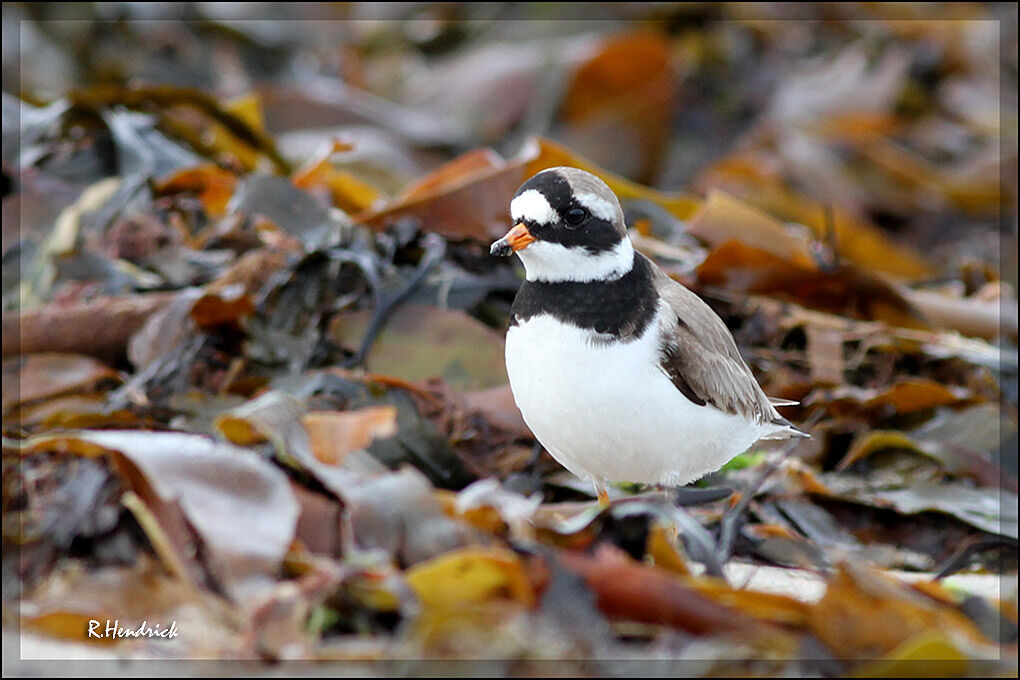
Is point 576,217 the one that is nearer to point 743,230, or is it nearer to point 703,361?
point 703,361

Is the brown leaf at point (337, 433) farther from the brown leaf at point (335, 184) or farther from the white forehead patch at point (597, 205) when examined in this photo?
the brown leaf at point (335, 184)

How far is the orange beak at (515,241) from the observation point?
7.20ft

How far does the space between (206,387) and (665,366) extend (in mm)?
1233

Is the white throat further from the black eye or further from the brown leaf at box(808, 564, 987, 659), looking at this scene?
the brown leaf at box(808, 564, 987, 659)

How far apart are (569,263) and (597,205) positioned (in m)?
0.13


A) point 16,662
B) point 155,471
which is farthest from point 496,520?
point 16,662

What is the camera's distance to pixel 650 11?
7.15 m

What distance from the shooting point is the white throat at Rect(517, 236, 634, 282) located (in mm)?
2221

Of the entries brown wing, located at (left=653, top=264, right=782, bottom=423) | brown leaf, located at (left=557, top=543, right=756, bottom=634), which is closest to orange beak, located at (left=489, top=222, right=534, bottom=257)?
brown wing, located at (left=653, top=264, right=782, bottom=423)

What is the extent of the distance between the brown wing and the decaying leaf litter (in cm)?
17

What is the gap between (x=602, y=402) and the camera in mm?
2174

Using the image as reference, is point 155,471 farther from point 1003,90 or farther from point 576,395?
point 1003,90
